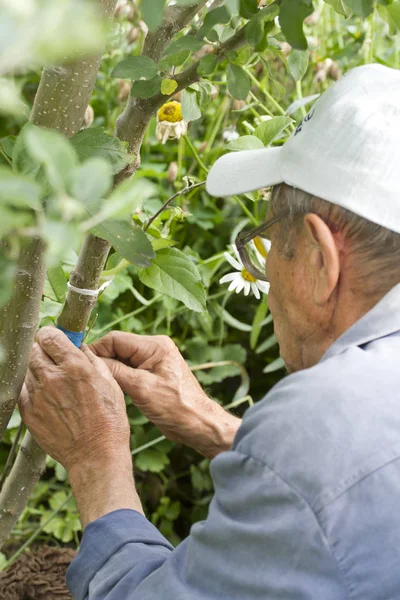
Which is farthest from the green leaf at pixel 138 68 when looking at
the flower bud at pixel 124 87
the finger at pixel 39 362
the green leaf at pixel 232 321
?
the green leaf at pixel 232 321

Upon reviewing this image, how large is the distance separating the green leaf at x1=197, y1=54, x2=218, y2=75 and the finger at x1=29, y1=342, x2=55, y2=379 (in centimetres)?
38

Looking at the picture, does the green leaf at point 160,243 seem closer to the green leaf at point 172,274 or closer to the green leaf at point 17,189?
the green leaf at point 172,274

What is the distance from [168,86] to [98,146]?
0.11 m

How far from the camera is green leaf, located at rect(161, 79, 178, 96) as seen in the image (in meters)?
0.79

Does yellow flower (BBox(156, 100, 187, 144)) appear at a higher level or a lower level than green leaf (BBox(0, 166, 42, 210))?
lower

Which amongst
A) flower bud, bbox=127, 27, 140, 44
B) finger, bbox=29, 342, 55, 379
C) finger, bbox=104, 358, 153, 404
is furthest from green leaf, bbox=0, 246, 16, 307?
flower bud, bbox=127, 27, 140, 44

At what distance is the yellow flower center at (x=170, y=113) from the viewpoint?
1100 mm

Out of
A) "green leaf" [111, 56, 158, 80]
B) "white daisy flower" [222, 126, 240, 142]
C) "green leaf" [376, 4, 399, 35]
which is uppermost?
"green leaf" [376, 4, 399, 35]

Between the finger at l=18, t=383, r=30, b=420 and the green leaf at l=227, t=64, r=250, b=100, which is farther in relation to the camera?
the finger at l=18, t=383, r=30, b=420

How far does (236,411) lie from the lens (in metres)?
1.88

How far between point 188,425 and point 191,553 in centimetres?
39


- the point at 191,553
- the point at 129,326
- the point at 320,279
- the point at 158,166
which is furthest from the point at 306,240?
the point at 158,166

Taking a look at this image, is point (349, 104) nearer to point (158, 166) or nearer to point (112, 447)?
point (112, 447)

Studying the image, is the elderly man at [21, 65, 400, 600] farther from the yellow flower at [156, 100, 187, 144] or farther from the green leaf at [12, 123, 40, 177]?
the green leaf at [12, 123, 40, 177]
